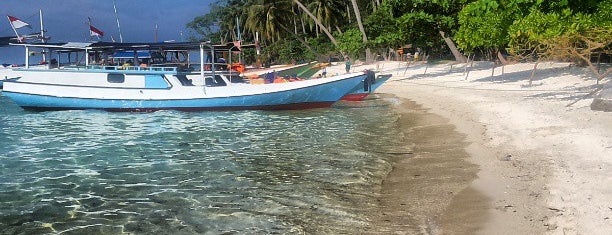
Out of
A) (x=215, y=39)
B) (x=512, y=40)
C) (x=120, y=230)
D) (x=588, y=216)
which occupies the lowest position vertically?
(x=120, y=230)

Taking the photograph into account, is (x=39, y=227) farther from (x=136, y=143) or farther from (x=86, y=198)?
(x=136, y=143)

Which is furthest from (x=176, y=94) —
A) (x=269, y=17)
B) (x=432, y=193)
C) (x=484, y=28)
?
(x=269, y=17)

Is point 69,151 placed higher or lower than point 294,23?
lower

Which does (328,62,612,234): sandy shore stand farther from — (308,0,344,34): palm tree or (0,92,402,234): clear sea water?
(308,0,344,34): palm tree

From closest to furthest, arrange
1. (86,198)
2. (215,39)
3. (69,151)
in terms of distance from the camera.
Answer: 1. (86,198)
2. (69,151)
3. (215,39)

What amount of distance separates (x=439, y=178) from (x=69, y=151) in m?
8.93

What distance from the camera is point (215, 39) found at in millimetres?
81375

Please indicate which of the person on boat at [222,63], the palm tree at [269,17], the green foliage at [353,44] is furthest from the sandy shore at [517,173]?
the palm tree at [269,17]

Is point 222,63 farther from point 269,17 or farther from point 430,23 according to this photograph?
point 269,17

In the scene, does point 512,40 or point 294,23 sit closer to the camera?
point 512,40

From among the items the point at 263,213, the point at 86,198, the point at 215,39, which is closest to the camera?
the point at 263,213

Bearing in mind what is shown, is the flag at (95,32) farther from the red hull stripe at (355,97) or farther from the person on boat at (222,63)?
the red hull stripe at (355,97)

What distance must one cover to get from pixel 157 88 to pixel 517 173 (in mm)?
14897

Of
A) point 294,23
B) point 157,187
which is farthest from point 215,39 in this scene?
point 157,187
